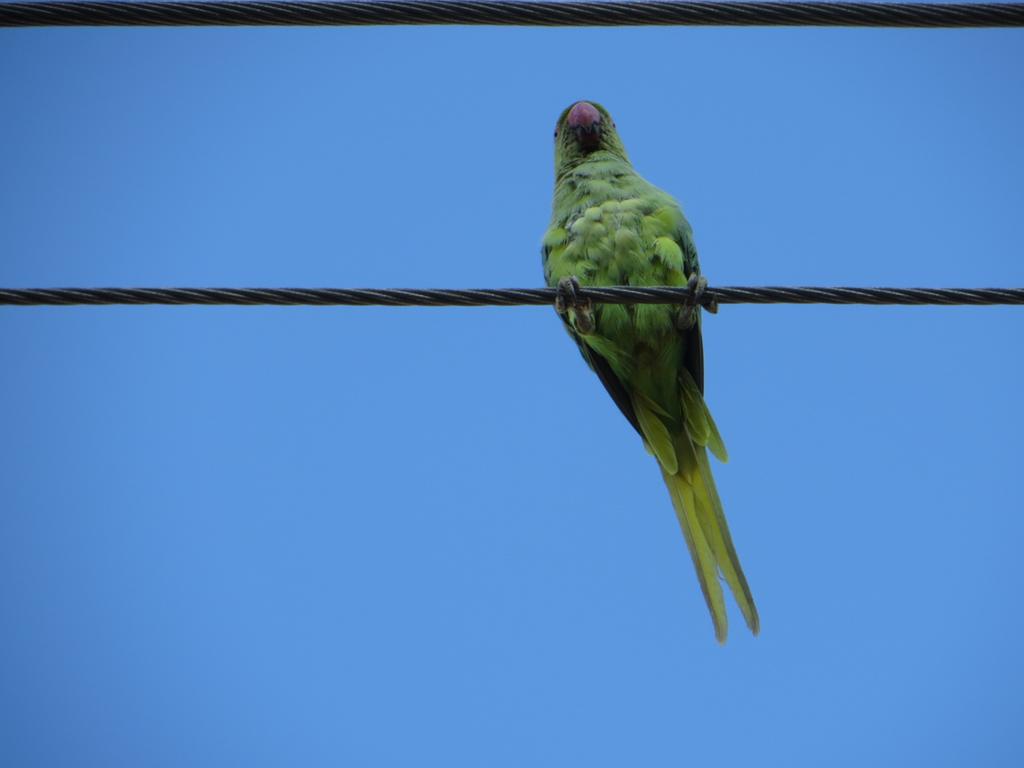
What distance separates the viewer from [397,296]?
310 cm

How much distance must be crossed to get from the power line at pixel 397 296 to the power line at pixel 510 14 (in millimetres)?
732

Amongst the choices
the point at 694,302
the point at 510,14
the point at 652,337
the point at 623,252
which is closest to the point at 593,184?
the point at 623,252

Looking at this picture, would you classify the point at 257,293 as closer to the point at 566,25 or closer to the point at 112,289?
→ the point at 112,289

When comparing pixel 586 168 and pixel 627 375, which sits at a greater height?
pixel 586 168

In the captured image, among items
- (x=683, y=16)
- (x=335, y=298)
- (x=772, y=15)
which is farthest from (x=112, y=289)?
(x=772, y=15)

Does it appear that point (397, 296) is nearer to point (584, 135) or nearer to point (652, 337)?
point (652, 337)

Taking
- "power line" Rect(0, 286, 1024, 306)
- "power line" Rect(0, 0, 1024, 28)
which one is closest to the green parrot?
"power line" Rect(0, 286, 1024, 306)

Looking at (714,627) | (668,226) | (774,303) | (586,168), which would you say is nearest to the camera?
(774,303)

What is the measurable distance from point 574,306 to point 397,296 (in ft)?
3.76

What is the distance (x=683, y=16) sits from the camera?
300cm

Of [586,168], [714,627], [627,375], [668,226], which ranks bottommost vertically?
[714,627]

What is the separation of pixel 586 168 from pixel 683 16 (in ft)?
7.60

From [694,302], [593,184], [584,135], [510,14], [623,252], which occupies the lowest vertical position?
[694,302]

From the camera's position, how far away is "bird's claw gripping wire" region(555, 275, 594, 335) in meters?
3.53
